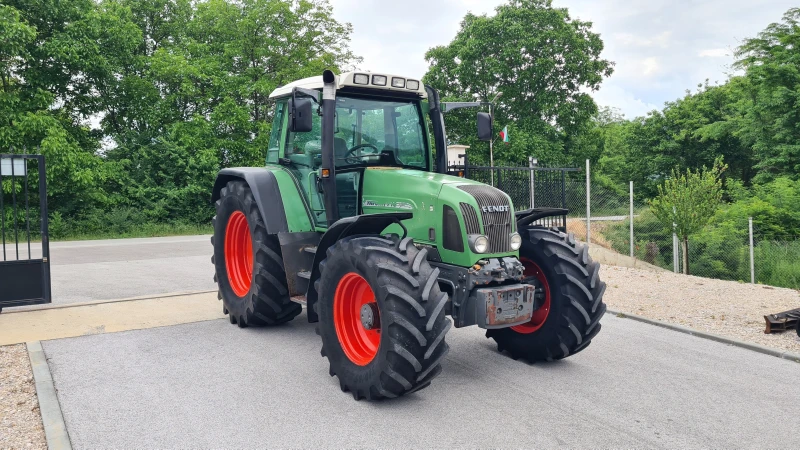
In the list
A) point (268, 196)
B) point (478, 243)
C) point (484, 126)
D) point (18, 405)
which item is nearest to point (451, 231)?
point (478, 243)

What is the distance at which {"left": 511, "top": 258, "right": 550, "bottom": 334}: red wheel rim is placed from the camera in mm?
5543

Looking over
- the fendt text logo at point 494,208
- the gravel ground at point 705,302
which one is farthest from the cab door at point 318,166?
the gravel ground at point 705,302

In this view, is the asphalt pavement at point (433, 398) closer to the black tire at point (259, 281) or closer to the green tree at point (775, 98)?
the black tire at point (259, 281)

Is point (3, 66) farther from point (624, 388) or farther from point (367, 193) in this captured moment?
point (624, 388)

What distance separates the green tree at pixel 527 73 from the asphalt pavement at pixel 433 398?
25.6 metres

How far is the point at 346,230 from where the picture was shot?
16.7 feet

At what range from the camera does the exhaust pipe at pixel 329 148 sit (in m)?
Result: 5.56

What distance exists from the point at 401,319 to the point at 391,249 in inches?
22.6

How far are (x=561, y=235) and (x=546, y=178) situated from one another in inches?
303

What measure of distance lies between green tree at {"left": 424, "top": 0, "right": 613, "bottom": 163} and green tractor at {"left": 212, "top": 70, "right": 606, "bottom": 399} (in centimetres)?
2515

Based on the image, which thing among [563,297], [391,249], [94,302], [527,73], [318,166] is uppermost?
[527,73]

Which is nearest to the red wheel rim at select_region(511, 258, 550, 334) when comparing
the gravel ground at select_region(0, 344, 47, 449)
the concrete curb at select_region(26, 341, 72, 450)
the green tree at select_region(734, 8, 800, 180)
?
the concrete curb at select_region(26, 341, 72, 450)

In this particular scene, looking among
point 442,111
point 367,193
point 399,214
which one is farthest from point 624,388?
point 442,111

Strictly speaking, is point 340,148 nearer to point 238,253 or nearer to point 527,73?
point 238,253
